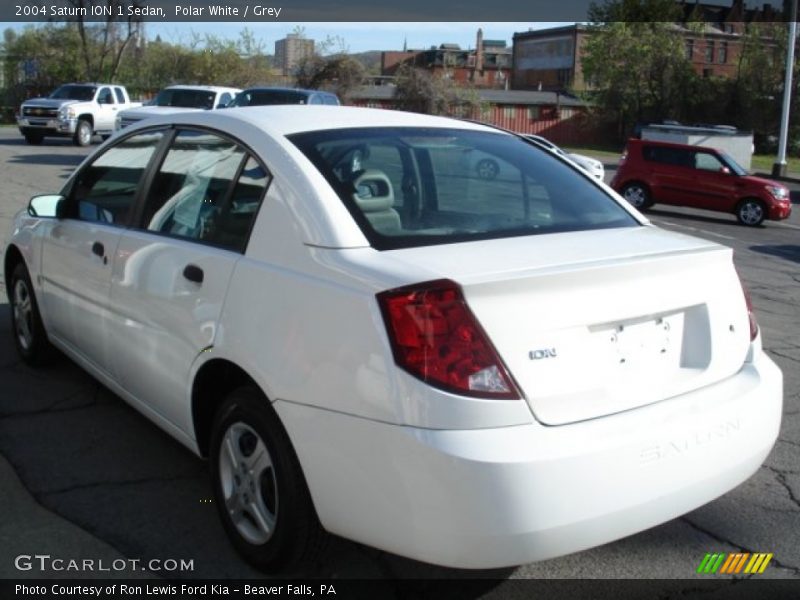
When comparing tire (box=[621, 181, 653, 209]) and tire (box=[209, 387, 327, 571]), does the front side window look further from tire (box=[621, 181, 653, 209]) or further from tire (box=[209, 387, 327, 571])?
tire (box=[621, 181, 653, 209])

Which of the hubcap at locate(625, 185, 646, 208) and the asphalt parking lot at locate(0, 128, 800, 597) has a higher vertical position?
the hubcap at locate(625, 185, 646, 208)

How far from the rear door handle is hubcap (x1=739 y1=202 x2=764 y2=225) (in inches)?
643

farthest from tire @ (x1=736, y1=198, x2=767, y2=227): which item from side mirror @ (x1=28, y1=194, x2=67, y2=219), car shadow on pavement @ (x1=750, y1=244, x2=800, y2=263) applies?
side mirror @ (x1=28, y1=194, x2=67, y2=219)

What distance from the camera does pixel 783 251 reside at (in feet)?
45.2

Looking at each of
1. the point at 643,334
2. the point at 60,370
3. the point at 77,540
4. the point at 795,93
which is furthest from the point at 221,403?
the point at 795,93

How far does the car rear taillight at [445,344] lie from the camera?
8.63 ft

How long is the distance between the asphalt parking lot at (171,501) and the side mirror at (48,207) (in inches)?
41.0

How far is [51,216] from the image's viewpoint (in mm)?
4934

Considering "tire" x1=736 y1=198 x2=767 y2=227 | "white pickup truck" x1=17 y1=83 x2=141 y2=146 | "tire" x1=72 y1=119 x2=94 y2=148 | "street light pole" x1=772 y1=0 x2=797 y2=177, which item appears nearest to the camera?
"tire" x1=736 y1=198 x2=767 y2=227

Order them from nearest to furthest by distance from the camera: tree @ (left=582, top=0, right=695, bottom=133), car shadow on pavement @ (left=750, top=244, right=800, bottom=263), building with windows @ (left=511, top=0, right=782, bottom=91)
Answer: car shadow on pavement @ (left=750, top=244, right=800, bottom=263) < tree @ (left=582, top=0, right=695, bottom=133) < building with windows @ (left=511, top=0, right=782, bottom=91)

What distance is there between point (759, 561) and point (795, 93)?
150 feet

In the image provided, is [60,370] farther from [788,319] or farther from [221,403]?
[788,319]

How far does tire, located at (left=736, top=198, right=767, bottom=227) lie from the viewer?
17.8m

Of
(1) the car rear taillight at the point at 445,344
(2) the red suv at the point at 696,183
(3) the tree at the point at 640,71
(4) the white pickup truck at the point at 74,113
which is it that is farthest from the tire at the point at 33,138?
(3) the tree at the point at 640,71
